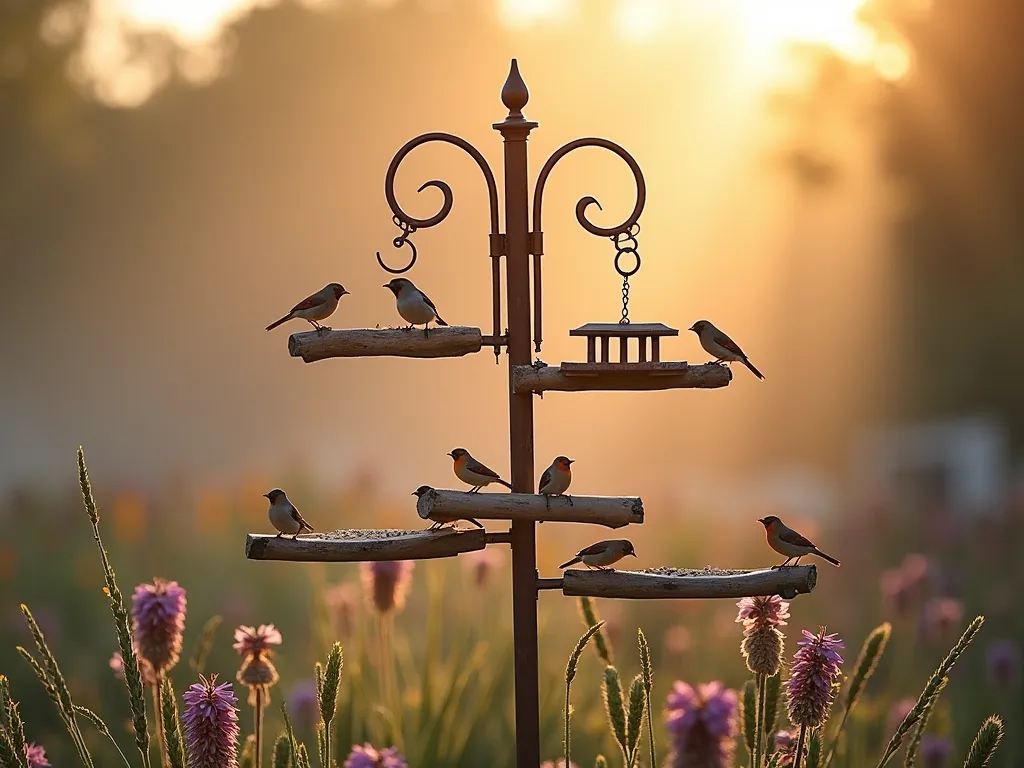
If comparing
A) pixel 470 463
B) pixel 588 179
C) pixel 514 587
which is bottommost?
pixel 514 587

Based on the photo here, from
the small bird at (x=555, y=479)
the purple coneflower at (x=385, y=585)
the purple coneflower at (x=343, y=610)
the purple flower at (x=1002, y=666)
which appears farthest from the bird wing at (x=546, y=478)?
the purple flower at (x=1002, y=666)

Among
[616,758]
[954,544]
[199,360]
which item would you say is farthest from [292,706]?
[199,360]

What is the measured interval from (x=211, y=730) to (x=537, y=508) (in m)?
0.98

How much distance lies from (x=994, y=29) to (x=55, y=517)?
8186mm

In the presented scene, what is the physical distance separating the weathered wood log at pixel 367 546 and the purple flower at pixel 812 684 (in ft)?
2.95

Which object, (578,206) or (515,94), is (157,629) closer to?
(578,206)

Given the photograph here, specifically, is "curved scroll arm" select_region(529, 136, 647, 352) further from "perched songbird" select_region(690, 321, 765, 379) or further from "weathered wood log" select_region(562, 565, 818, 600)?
"weathered wood log" select_region(562, 565, 818, 600)

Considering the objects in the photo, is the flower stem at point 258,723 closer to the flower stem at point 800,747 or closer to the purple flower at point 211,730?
the purple flower at point 211,730

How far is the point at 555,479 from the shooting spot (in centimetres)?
334

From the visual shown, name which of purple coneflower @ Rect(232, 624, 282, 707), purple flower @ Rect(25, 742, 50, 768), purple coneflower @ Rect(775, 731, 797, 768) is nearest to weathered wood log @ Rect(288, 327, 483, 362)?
purple coneflower @ Rect(232, 624, 282, 707)

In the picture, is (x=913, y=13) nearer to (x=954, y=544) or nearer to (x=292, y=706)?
(x=954, y=544)

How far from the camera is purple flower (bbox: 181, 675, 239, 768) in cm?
305

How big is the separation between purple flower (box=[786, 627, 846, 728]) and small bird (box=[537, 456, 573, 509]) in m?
0.71

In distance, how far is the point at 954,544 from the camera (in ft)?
29.4
